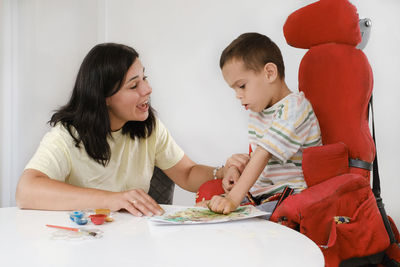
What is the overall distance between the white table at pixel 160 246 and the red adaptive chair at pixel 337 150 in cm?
21

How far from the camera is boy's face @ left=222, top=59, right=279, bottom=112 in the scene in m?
1.52

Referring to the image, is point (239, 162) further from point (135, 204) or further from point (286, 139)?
point (135, 204)

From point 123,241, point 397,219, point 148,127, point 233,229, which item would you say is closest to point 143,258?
point 123,241

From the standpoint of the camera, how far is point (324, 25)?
4.99ft

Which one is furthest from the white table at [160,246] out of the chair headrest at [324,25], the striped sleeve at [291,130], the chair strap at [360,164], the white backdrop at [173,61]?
the white backdrop at [173,61]

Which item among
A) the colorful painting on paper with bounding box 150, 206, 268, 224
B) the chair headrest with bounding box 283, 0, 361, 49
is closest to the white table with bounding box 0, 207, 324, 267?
the colorful painting on paper with bounding box 150, 206, 268, 224

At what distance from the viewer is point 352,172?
1.41 metres

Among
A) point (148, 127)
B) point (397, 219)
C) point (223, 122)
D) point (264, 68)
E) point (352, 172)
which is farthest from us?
point (223, 122)

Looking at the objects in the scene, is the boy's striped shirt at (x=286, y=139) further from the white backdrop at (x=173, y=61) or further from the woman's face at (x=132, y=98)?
the white backdrop at (x=173, y=61)

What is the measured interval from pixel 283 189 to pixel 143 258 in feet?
2.46

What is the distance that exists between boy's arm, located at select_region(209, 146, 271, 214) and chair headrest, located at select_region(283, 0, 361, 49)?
466 mm

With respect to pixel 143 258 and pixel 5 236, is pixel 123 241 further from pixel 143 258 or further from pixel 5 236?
pixel 5 236

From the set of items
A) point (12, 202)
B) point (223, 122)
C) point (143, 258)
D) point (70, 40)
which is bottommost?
→ point (12, 202)

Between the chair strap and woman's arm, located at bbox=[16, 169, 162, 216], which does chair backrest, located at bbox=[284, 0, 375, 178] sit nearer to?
the chair strap
